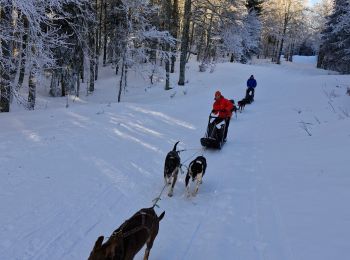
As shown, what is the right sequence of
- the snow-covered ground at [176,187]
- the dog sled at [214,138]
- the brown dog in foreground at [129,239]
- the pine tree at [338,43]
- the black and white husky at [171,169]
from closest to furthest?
the brown dog in foreground at [129,239] < the snow-covered ground at [176,187] < the black and white husky at [171,169] < the dog sled at [214,138] < the pine tree at [338,43]

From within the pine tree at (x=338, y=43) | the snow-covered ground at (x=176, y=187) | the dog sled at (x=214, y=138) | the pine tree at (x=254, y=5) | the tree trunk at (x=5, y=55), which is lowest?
the snow-covered ground at (x=176, y=187)

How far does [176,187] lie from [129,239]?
3946 mm

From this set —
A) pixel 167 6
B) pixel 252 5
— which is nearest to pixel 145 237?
pixel 167 6

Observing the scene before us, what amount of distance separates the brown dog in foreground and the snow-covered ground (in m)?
0.87

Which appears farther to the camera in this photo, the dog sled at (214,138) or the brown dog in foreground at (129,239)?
the dog sled at (214,138)

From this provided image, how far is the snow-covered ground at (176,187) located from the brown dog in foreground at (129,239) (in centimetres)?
87

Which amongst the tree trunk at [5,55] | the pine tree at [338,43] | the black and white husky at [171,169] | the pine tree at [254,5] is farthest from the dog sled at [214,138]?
the pine tree at [254,5]

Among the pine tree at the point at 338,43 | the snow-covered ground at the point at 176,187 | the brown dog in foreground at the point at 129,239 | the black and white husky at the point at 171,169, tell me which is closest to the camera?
the brown dog in foreground at the point at 129,239

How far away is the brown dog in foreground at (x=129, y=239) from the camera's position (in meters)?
3.76

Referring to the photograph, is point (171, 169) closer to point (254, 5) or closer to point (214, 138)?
point (214, 138)

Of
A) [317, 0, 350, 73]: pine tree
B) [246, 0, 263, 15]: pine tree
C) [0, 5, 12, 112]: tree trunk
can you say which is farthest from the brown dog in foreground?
[246, 0, 263, 15]: pine tree

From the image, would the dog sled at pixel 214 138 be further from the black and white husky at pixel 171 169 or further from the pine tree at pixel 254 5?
the pine tree at pixel 254 5

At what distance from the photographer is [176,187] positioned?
8164 millimetres

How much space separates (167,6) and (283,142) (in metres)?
18.6
